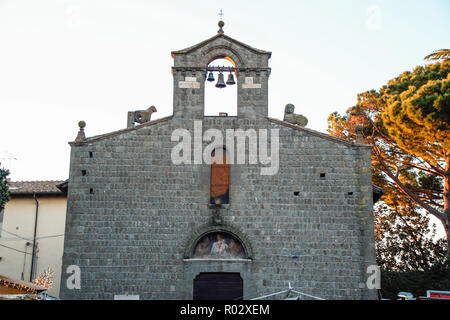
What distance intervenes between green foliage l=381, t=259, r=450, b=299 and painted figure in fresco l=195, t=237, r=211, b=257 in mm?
10712

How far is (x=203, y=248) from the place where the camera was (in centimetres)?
1528

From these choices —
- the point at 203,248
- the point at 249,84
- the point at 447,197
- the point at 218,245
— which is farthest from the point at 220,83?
the point at 447,197

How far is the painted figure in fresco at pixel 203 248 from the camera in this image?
15234 mm

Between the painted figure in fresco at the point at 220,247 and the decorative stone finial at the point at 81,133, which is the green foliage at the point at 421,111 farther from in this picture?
the decorative stone finial at the point at 81,133

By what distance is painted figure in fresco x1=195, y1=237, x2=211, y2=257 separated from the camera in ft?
50.0

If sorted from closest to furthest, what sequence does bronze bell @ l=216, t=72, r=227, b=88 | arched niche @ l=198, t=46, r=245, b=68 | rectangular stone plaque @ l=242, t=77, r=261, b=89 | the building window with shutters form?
the building window with shutters
bronze bell @ l=216, t=72, r=227, b=88
rectangular stone plaque @ l=242, t=77, r=261, b=89
arched niche @ l=198, t=46, r=245, b=68

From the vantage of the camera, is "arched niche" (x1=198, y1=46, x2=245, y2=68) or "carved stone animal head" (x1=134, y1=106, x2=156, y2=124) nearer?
"arched niche" (x1=198, y1=46, x2=245, y2=68)

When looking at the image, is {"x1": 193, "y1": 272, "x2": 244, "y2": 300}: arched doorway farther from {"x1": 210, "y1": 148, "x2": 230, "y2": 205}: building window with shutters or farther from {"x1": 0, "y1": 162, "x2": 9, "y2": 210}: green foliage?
{"x1": 0, "y1": 162, "x2": 9, "y2": 210}: green foliage

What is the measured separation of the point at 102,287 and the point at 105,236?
153 cm

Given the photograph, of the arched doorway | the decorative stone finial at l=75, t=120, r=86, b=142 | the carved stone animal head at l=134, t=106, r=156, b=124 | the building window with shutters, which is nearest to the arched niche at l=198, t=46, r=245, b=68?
the carved stone animal head at l=134, t=106, r=156, b=124

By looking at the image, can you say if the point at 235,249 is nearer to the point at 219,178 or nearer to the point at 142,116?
the point at 219,178

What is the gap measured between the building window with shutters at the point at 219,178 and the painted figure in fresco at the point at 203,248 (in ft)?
4.06

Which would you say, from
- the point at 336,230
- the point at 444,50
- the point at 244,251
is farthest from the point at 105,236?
the point at 444,50

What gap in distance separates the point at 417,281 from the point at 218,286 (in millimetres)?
10957
